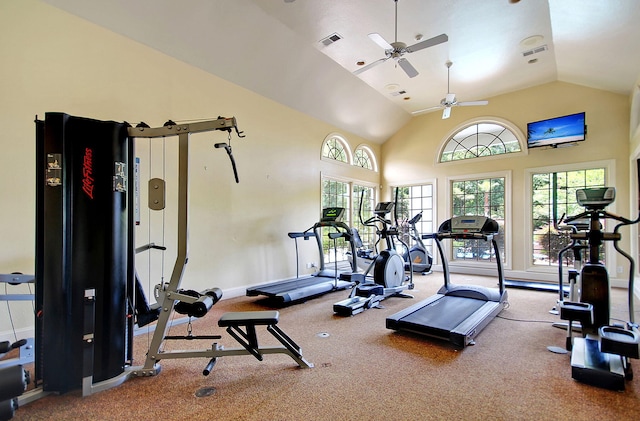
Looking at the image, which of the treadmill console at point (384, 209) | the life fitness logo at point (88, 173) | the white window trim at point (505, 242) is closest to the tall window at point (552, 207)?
the white window trim at point (505, 242)

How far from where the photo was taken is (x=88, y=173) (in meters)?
2.36

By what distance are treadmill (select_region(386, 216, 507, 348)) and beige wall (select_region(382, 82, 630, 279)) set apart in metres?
3.45

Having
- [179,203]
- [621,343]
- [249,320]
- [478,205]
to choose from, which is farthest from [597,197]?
[478,205]

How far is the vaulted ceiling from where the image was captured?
4020 mm

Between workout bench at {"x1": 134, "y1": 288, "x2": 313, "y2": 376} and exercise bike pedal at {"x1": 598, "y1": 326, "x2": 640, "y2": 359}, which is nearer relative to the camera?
exercise bike pedal at {"x1": 598, "y1": 326, "x2": 640, "y2": 359}

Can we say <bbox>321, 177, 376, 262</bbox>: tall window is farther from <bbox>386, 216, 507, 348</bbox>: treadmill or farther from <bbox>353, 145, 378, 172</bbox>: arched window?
<bbox>386, 216, 507, 348</bbox>: treadmill

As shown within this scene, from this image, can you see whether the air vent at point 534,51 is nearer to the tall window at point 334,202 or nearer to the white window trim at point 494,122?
the white window trim at point 494,122

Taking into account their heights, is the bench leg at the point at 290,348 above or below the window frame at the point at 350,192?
below

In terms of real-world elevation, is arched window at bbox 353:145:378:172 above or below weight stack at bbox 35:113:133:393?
above

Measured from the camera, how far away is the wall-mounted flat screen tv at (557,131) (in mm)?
6249

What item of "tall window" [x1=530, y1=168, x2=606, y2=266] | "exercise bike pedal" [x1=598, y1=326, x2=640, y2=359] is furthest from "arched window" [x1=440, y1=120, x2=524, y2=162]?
"exercise bike pedal" [x1=598, y1=326, x2=640, y2=359]

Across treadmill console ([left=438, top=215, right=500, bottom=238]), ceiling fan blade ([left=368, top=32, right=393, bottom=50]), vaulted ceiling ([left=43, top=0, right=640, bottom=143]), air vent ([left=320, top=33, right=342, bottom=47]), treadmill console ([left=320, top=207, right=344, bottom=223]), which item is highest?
air vent ([left=320, top=33, right=342, bottom=47])

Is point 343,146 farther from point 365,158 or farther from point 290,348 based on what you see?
point 290,348

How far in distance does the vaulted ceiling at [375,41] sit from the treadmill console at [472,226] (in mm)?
2422
